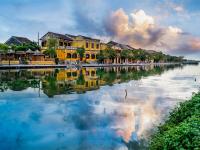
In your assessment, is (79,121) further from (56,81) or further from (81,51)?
(81,51)

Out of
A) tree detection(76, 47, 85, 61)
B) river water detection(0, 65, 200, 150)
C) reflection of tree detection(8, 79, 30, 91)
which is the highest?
tree detection(76, 47, 85, 61)

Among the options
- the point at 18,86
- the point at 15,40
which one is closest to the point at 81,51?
the point at 15,40

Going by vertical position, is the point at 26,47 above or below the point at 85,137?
above

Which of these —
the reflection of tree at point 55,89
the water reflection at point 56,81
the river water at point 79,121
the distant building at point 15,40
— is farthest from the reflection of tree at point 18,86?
the distant building at point 15,40

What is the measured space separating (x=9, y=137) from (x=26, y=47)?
173 ft

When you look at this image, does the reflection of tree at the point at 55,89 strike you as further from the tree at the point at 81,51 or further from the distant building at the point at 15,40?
the distant building at the point at 15,40

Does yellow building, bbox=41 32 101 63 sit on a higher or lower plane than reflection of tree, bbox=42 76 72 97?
higher

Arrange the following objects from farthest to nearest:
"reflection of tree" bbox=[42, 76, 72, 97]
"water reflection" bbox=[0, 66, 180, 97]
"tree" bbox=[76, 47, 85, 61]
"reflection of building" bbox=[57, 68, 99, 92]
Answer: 1. "tree" bbox=[76, 47, 85, 61]
2. "reflection of building" bbox=[57, 68, 99, 92]
3. "water reflection" bbox=[0, 66, 180, 97]
4. "reflection of tree" bbox=[42, 76, 72, 97]

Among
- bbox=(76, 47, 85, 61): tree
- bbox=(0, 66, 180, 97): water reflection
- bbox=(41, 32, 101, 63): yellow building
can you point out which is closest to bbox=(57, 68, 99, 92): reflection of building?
bbox=(0, 66, 180, 97): water reflection

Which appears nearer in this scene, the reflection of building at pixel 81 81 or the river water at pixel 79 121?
the river water at pixel 79 121

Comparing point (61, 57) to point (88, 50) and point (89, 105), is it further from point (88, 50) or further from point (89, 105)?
point (89, 105)

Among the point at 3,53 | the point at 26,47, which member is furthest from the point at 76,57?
the point at 3,53

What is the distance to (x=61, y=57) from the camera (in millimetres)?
68938

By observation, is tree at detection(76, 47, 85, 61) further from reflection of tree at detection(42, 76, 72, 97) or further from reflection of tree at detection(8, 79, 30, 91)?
reflection of tree at detection(42, 76, 72, 97)
